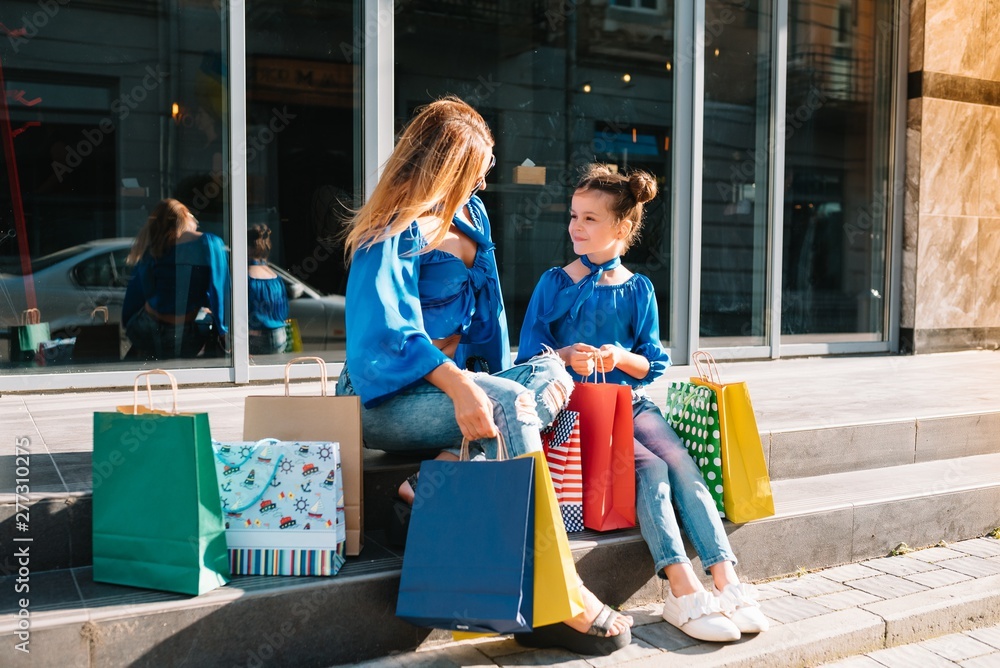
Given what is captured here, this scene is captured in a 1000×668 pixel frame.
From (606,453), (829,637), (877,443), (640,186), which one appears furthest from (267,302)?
(829,637)

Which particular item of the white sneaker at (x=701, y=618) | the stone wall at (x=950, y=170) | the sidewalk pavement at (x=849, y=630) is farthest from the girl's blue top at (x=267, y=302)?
the stone wall at (x=950, y=170)

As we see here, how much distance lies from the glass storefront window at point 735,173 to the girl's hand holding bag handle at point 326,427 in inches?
192

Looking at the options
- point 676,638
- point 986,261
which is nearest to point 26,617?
point 676,638

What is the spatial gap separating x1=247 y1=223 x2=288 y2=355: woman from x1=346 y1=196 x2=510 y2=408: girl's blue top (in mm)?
3046

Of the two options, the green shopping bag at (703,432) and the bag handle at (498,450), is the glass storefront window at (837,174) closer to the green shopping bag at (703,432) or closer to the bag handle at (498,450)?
the green shopping bag at (703,432)

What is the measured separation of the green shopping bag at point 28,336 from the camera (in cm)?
509

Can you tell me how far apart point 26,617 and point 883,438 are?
382 centimetres

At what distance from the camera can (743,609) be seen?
9.36ft

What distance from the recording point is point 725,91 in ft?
23.7

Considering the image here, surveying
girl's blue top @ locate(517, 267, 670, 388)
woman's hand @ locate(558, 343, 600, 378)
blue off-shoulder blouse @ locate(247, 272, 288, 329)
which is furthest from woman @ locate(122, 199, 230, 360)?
woman's hand @ locate(558, 343, 600, 378)

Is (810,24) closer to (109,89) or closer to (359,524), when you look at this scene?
(109,89)

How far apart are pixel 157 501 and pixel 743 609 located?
1.86m

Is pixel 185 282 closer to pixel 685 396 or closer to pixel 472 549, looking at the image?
pixel 685 396

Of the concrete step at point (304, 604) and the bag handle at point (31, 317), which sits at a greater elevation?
the bag handle at point (31, 317)
